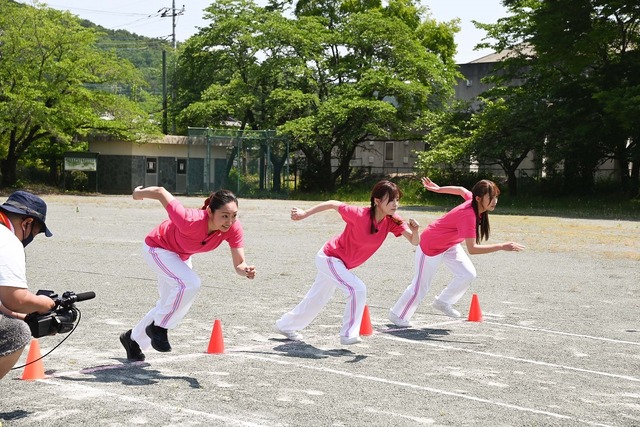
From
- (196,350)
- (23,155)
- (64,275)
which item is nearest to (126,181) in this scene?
(23,155)

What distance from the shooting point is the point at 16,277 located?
491cm

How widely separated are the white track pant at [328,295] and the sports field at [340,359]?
0.73ft

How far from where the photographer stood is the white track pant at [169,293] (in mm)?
7578

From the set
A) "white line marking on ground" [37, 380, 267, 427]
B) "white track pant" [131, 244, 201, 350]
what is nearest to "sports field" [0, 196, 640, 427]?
"white line marking on ground" [37, 380, 267, 427]

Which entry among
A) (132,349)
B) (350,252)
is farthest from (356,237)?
(132,349)

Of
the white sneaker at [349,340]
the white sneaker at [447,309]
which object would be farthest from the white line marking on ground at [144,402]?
the white sneaker at [447,309]

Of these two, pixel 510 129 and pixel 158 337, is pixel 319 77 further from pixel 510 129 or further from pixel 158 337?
pixel 158 337

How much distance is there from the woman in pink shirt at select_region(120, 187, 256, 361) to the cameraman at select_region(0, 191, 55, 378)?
2.06m

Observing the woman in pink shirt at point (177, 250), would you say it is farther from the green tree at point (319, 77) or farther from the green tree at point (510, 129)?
the green tree at point (319, 77)

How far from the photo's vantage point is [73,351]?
811 cm

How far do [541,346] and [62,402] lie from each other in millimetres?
4860

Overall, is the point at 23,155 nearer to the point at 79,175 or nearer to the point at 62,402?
the point at 79,175

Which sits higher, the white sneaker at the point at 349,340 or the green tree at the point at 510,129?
the green tree at the point at 510,129

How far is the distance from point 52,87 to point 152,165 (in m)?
7.88
